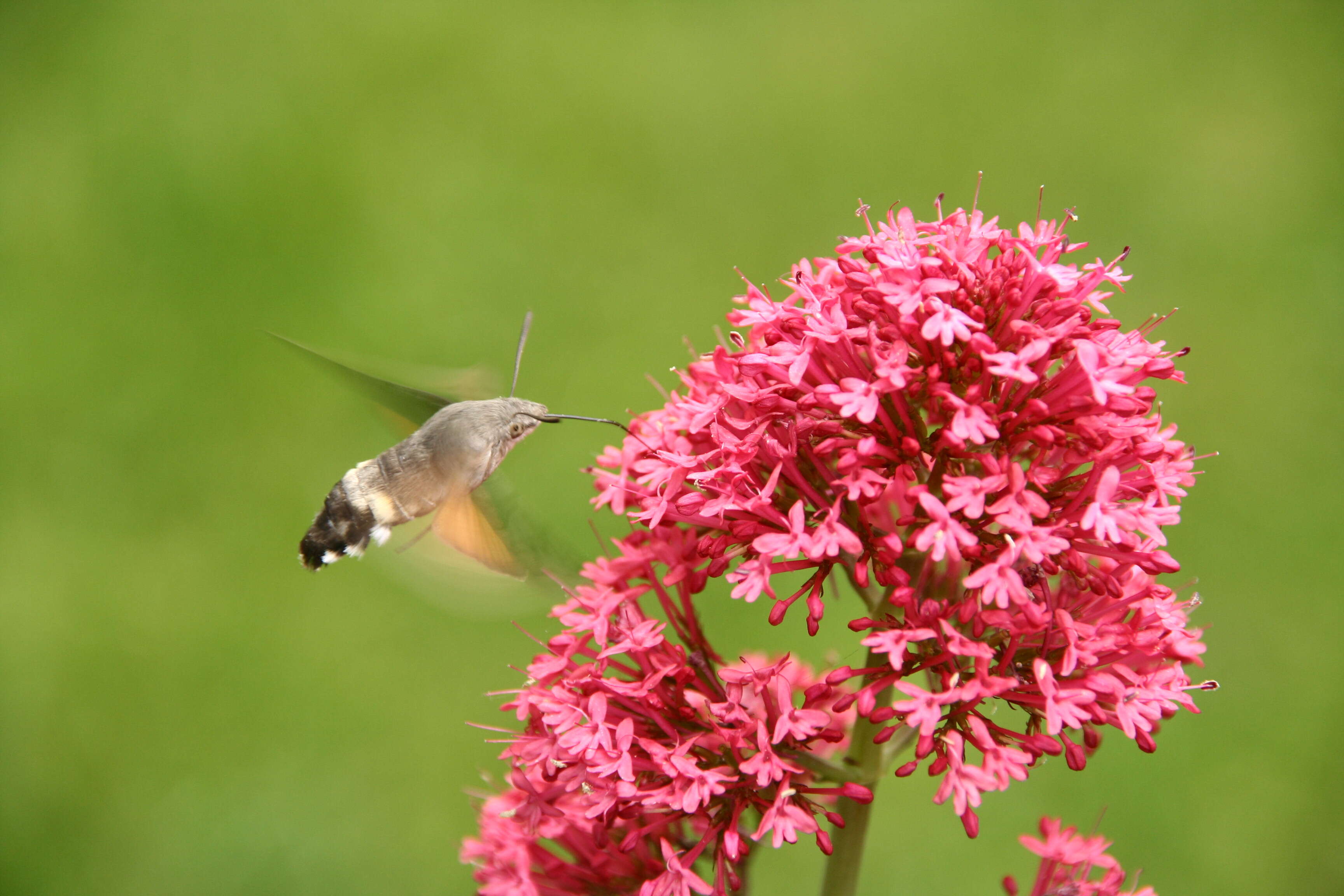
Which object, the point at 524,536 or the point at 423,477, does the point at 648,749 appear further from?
the point at 423,477

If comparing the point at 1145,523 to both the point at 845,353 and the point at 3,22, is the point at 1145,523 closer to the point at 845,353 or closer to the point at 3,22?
the point at 845,353

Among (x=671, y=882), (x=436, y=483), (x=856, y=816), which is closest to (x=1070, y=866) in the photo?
(x=856, y=816)

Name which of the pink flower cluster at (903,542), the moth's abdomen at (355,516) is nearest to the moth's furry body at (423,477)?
the moth's abdomen at (355,516)

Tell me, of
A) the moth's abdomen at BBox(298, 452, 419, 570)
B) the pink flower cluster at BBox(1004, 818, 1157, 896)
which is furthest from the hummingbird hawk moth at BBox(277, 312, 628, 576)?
the pink flower cluster at BBox(1004, 818, 1157, 896)

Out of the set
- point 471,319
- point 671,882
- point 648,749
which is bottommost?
point 671,882

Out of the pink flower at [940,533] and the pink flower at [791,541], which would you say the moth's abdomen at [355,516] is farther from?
the pink flower at [940,533]

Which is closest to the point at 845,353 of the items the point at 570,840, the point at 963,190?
the point at 570,840
